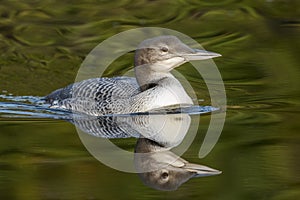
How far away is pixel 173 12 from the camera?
13.7 meters

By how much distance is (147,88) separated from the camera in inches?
373

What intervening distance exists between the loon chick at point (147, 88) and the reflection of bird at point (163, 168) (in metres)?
1.54

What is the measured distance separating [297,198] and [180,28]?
7159mm

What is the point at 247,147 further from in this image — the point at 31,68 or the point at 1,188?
the point at 31,68

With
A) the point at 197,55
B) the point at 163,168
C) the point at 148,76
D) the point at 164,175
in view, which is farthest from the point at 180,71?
the point at 164,175

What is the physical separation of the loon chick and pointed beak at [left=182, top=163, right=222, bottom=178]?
2.25 m

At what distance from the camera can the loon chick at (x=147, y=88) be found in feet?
30.4

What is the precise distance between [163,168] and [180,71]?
4.40 meters

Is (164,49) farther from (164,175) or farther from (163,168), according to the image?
(164,175)

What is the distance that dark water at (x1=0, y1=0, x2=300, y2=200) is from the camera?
256 inches

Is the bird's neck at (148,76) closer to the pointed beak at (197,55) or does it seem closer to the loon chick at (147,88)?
the loon chick at (147,88)

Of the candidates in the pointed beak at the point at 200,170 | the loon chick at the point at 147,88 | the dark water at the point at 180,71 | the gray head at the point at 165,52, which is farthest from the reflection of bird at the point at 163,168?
the gray head at the point at 165,52

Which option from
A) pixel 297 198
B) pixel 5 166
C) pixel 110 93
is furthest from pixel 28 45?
pixel 297 198

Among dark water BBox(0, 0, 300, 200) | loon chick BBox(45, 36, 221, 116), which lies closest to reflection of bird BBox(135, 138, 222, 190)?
dark water BBox(0, 0, 300, 200)
